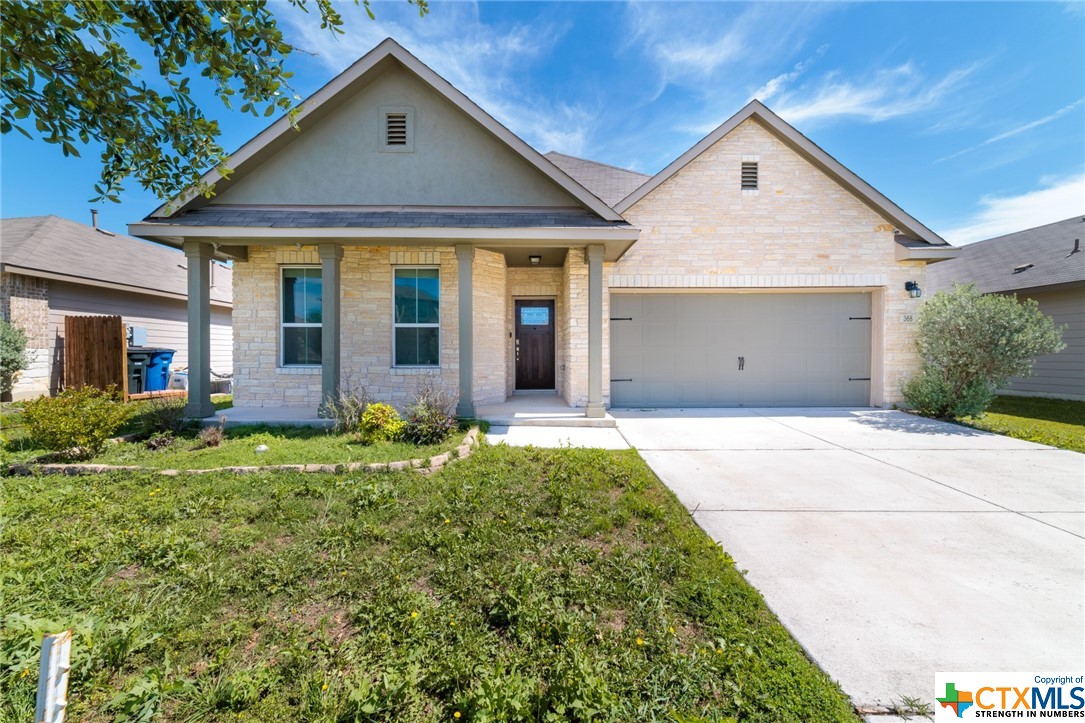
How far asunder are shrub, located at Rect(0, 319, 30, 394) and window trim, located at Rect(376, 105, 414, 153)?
32.7 ft

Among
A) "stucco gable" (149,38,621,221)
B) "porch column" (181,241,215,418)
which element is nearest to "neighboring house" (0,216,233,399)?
"porch column" (181,241,215,418)

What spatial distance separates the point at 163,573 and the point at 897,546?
205 inches

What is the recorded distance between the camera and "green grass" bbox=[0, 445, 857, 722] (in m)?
1.84

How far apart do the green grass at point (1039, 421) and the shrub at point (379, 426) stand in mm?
9405

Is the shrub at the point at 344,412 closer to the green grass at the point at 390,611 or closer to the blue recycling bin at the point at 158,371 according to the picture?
the green grass at the point at 390,611

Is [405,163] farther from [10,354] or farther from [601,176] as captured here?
[10,354]

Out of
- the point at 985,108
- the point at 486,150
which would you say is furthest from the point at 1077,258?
the point at 486,150

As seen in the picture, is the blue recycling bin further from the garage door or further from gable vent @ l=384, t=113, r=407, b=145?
the garage door

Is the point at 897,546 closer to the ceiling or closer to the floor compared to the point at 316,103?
closer to the floor

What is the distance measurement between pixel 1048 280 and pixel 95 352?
24.2 meters

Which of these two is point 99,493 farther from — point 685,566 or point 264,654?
point 685,566

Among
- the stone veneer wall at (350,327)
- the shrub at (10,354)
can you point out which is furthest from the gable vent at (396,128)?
the shrub at (10,354)

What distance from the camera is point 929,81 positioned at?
823 centimetres

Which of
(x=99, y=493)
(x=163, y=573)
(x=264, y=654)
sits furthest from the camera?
(x=99, y=493)
